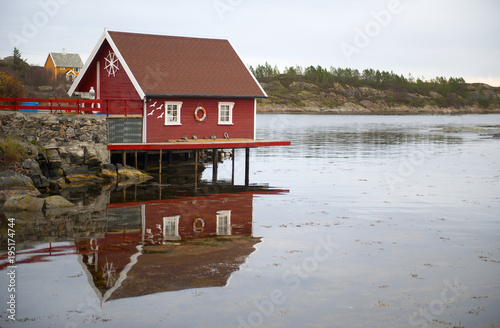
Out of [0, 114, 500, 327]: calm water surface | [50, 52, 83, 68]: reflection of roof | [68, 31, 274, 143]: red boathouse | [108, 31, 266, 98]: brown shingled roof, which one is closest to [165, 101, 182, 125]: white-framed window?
[68, 31, 274, 143]: red boathouse

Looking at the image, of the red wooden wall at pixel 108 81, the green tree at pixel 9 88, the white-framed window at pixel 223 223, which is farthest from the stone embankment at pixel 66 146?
the green tree at pixel 9 88

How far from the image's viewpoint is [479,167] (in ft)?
134

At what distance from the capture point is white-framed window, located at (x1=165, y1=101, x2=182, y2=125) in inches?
1251

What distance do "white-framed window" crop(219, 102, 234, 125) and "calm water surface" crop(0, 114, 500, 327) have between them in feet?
20.4

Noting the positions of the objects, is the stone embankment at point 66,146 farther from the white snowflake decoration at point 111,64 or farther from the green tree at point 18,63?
the green tree at point 18,63

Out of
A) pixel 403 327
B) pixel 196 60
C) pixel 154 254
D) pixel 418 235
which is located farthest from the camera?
pixel 196 60

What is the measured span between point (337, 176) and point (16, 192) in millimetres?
18960

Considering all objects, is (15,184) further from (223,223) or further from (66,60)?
(66,60)

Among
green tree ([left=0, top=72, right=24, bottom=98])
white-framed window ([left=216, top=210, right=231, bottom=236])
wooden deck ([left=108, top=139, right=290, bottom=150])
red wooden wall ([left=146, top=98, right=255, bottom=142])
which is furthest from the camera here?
green tree ([left=0, top=72, right=24, bottom=98])

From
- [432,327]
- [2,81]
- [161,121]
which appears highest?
[2,81]

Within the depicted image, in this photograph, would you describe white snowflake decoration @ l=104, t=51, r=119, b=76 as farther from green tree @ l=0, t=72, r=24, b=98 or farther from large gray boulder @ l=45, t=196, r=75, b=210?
large gray boulder @ l=45, t=196, r=75, b=210

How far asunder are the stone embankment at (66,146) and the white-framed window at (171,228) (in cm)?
806

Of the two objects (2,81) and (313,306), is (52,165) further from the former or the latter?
(313,306)

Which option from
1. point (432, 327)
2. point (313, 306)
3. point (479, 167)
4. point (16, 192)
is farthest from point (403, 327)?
point (479, 167)
